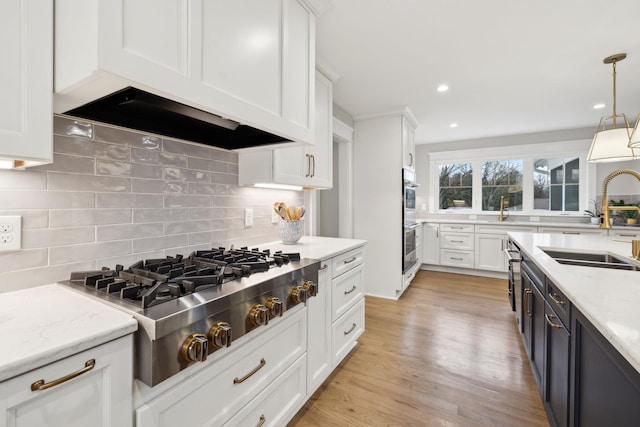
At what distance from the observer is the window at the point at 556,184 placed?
4.64m

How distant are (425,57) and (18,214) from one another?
2729 mm

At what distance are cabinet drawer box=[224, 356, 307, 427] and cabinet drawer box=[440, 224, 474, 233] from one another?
4127 mm

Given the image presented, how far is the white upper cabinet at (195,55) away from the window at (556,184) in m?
4.97

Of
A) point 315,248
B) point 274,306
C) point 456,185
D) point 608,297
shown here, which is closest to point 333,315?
point 315,248

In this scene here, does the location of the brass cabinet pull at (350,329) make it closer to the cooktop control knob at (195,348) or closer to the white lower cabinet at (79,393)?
the cooktop control knob at (195,348)

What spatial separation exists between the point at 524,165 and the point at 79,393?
6.02 meters

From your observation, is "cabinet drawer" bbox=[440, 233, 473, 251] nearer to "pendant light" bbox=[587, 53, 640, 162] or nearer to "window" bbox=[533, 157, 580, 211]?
"window" bbox=[533, 157, 580, 211]

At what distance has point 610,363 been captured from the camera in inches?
32.6

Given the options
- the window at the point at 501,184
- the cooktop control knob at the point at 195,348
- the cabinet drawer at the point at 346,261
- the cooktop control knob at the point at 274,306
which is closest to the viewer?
the cooktop control knob at the point at 195,348

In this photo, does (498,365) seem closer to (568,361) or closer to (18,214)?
(568,361)

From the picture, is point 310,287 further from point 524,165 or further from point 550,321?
point 524,165

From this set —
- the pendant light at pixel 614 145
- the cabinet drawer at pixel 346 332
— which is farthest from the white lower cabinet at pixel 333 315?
the pendant light at pixel 614 145

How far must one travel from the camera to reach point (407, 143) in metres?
3.87

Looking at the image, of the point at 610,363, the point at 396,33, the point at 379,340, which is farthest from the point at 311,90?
the point at 379,340
